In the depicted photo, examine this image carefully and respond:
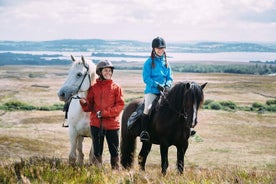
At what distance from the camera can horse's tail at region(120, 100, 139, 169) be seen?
33.3ft

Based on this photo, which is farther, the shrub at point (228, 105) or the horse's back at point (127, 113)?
the shrub at point (228, 105)

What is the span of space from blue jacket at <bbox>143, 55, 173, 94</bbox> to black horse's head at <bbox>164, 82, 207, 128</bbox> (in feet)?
1.51

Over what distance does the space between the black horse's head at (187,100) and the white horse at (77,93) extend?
1.74 meters

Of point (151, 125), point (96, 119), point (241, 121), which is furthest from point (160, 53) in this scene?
point (241, 121)

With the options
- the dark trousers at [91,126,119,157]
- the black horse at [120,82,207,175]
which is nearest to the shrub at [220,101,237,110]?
the black horse at [120,82,207,175]

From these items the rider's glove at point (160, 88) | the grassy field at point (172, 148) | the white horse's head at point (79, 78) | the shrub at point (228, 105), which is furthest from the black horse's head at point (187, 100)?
the shrub at point (228, 105)

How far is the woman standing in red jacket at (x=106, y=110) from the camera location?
24.6 feet

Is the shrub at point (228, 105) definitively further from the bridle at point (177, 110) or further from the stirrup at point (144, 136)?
the bridle at point (177, 110)

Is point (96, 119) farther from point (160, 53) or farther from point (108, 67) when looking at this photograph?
point (160, 53)

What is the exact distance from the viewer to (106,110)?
24.6 feet

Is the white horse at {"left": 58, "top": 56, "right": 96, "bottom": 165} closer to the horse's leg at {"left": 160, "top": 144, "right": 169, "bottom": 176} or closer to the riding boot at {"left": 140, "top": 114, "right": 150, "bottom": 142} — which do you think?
the riding boot at {"left": 140, "top": 114, "right": 150, "bottom": 142}

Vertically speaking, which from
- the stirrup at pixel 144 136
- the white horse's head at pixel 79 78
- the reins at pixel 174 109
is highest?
the white horse's head at pixel 79 78

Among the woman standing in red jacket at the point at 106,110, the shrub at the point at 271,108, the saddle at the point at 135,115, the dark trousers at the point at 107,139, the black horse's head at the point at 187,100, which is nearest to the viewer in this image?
the woman standing in red jacket at the point at 106,110

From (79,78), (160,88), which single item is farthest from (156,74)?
(79,78)
